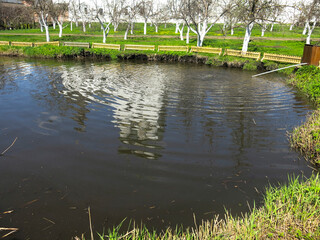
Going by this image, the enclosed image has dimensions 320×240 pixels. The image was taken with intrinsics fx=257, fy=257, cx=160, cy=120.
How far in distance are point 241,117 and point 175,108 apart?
2569mm

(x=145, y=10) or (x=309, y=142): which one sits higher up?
(x=145, y=10)

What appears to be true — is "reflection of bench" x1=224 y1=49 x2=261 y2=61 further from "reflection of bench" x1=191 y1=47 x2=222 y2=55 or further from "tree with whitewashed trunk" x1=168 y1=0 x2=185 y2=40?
"tree with whitewashed trunk" x1=168 y1=0 x2=185 y2=40

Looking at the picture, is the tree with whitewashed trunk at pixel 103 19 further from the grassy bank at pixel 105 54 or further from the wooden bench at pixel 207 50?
the wooden bench at pixel 207 50

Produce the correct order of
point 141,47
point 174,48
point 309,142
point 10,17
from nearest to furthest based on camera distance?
point 309,142
point 174,48
point 141,47
point 10,17

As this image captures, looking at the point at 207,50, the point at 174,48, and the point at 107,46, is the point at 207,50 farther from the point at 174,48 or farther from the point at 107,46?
the point at 107,46

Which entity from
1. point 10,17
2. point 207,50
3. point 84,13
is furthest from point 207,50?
point 10,17

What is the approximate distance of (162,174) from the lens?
5.84 metres

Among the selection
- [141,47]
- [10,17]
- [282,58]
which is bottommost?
[282,58]

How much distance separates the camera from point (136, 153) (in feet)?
22.2

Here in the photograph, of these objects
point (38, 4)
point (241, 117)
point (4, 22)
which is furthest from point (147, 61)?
point (4, 22)

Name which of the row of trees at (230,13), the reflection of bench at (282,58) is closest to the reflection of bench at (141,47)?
the row of trees at (230,13)

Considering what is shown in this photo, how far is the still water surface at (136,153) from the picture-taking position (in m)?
4.77

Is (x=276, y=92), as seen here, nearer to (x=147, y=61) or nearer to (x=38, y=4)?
(x=147, y=61)

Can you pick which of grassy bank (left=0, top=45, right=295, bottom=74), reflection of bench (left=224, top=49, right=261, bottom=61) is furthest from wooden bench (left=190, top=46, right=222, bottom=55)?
grassy bank (left=0, top=45, right=295, bottom=74)
